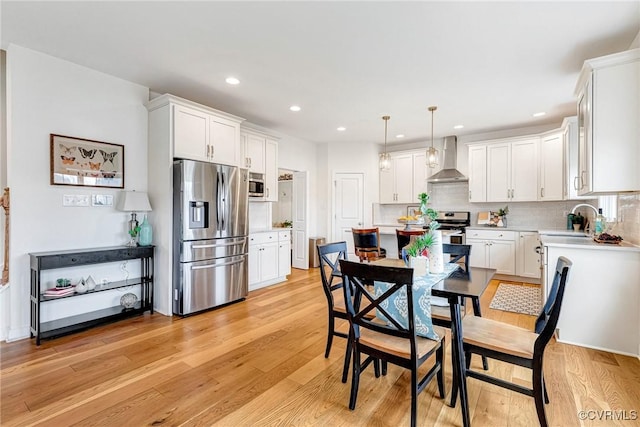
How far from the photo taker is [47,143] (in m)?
3.02

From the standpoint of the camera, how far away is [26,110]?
2.90m

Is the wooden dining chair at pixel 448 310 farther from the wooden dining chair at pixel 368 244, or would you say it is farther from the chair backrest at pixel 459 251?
the wooden dining chair at pixel 368 244

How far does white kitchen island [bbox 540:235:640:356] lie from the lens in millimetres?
2578

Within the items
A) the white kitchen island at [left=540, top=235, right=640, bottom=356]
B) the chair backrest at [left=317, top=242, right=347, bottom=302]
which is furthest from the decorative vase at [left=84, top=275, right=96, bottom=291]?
the white kitchen island at [left=540, top=235, right=640, bottom=356]

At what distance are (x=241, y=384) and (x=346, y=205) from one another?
497cm

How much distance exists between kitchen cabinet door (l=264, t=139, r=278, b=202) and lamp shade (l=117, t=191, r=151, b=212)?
6.58 ft

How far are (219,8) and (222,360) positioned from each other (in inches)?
109

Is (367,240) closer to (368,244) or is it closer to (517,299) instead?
(368,244)

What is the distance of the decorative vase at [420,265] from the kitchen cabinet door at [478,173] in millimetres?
4261

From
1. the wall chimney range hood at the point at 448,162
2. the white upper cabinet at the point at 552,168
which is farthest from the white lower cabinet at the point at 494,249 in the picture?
the wall chimney range hood at the point at 448,162

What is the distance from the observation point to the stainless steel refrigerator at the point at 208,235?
11.6 feet

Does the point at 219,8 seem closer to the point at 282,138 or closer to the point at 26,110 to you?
the point at 26,110

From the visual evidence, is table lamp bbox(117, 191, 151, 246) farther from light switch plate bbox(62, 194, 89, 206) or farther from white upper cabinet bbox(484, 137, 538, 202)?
white upper cabinet bbox(484, 137, 538, 202)

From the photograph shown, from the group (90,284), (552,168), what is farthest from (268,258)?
(552,168)
